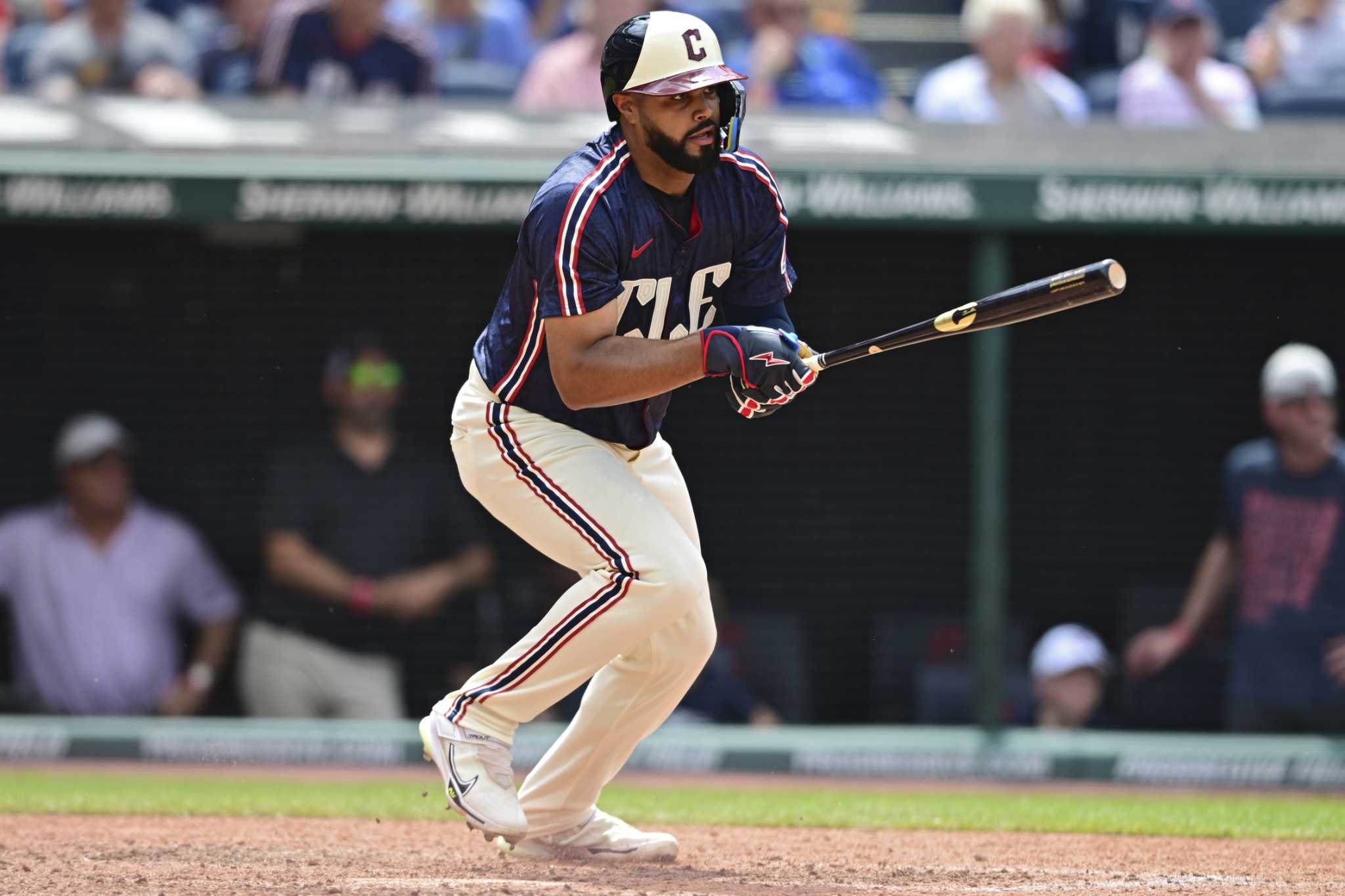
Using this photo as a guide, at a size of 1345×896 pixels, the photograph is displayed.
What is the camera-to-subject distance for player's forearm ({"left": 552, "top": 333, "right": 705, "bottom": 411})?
144 inches

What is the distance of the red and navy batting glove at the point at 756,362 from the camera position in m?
3.59

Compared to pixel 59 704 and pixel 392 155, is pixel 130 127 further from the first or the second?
pixel 59 704

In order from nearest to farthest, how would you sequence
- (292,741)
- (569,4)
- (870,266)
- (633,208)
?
(633,208)
(292,741)
(870,266)
(569,4)

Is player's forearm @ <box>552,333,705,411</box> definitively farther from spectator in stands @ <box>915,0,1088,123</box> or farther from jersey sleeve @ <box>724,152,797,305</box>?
spectator in stands @ <box>915,0,1088,123</box>

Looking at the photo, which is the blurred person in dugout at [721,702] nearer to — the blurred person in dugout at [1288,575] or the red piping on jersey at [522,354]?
the blurred person in dugout at [1288,575]

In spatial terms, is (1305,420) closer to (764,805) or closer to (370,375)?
(764,805)


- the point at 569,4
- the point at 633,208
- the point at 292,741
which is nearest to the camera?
the point at 633,208

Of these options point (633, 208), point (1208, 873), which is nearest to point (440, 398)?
point (633, 208)

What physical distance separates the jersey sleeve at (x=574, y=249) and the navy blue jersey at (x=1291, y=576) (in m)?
3.63

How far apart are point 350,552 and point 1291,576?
11.4 ft

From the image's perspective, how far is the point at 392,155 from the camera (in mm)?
6453

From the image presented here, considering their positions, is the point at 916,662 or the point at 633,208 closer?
the point at 633,208

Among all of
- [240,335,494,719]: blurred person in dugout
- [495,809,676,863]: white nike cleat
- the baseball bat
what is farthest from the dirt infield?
[240,335,494,719]: blurred person in dugout

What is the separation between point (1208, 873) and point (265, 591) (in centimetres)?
398
